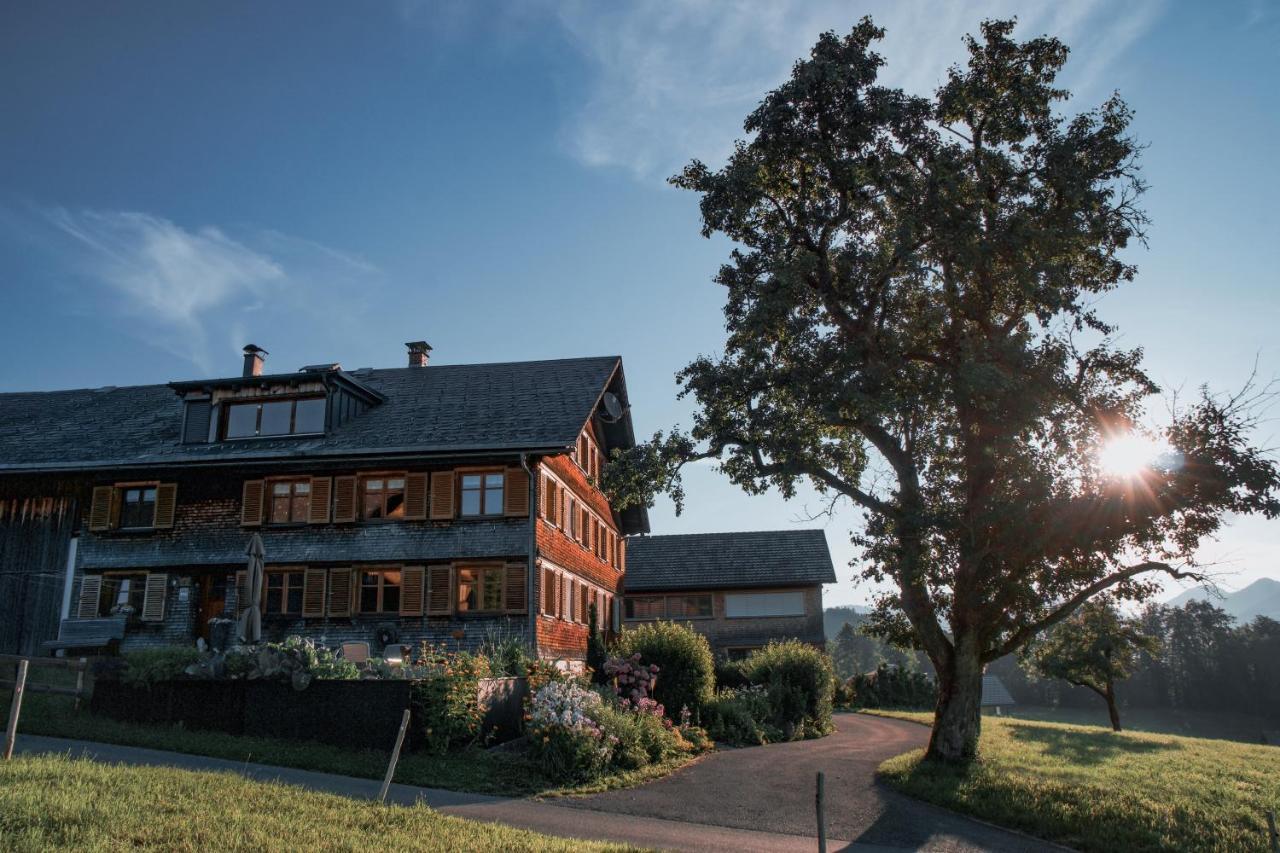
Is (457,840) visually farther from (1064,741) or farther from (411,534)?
(1064,741)

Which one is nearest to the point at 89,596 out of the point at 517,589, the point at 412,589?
the point at 412,589

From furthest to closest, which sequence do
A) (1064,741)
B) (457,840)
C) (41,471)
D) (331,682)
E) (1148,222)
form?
(41,471) < (1064,741) < (1148,222) < (331,682) < (457,840)

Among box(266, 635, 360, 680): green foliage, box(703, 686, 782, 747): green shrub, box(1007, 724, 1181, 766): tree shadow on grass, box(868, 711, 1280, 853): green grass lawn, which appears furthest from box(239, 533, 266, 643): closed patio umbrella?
box(1007, 724, 1181, 766): tree shadow on grass

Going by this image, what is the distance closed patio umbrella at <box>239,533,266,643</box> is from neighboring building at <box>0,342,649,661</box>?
282 inches

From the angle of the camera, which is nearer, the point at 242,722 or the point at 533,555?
the point at 242,722

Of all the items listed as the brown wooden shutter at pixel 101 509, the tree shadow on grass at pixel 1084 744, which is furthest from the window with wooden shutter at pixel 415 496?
the tree shadow on grass at pixel 1084 744

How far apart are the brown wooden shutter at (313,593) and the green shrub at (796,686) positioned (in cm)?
1226

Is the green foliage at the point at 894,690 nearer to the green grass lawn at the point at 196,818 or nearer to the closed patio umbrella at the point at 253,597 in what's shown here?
the closed patio umbrella at the point at 253,597

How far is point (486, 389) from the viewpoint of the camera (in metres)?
30.5

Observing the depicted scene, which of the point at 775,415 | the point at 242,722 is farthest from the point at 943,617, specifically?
the point at 242,722

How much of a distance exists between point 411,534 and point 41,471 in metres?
11.4

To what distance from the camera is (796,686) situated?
2661 cm

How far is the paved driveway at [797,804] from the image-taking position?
13.6 meters

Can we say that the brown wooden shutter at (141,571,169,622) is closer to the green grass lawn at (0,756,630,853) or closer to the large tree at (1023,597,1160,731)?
the green grass lawn at (0,756,630,853)
